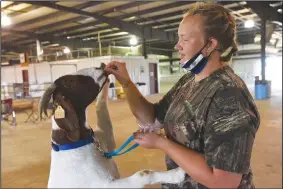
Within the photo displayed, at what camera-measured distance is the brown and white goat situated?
82cm

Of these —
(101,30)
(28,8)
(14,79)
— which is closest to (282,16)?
(101,30)

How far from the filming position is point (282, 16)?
8.51 meters

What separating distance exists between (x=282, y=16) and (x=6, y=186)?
9003 millimetres

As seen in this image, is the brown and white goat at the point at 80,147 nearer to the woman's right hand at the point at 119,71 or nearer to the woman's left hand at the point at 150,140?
the woman's right hand at the point at 119,71

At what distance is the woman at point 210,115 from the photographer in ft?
2.13

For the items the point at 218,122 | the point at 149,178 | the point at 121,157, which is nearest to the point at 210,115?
the point at 218,122

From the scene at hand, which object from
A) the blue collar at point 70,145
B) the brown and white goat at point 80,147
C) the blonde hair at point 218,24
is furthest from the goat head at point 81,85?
the blonde hair at point 218,24

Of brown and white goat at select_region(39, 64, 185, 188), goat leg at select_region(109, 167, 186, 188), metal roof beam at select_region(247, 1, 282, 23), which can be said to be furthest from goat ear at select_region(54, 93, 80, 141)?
metal roof beam at select_region(247, 1, 282, 23)

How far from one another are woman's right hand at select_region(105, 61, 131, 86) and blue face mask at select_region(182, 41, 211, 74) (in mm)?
296

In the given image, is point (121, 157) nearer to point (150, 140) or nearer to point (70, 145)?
point (70, 145)

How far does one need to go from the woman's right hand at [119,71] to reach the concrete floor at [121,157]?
0.60ft

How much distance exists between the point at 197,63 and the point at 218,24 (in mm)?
121

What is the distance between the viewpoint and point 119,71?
3.29 ft

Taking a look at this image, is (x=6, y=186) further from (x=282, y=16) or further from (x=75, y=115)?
(x=282, y=16)
